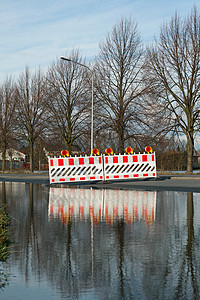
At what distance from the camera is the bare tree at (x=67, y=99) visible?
44.1 meters

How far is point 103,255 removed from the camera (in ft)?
24.9

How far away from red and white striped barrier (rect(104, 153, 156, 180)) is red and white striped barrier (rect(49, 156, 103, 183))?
0.85 metres

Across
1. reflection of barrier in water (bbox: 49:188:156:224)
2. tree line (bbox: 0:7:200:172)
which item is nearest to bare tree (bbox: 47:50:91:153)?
tree line (bbox: 0:7:200:172)

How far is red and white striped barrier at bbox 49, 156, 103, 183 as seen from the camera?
87.0 ft


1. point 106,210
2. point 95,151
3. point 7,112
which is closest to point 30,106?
point 7,112

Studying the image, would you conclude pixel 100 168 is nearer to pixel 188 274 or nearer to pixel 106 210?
pixel 106 210

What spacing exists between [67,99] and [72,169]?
62.1 feet

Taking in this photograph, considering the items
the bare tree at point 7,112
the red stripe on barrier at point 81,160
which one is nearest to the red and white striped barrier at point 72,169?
the red stripe on barrier at point 81,160

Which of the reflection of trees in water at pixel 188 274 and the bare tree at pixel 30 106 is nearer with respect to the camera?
the reflection of trees in water at pixel 188 274

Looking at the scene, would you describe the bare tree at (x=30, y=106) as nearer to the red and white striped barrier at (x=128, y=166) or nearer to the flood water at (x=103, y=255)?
the red and white striped barrier at (x=128, y=166)

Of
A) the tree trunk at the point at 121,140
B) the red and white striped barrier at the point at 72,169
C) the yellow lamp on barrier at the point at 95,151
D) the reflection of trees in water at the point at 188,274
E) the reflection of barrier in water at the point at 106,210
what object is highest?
the tree trunk at the point at 121,140

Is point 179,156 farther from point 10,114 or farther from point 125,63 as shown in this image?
point 10,114

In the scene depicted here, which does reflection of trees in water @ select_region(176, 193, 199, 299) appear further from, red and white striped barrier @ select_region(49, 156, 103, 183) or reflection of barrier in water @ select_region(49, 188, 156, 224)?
red and white striped barrier @ select_region(49, 156, 103, 183)

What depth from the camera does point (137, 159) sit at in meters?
28.3
